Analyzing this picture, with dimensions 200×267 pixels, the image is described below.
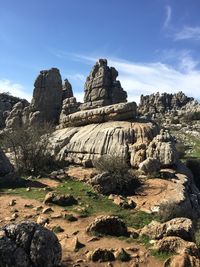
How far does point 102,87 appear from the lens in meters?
48.7

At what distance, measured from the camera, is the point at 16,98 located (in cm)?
7894

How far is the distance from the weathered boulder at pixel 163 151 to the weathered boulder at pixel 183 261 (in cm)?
1654

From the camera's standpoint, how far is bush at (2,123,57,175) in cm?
3109

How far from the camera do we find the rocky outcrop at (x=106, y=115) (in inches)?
1395

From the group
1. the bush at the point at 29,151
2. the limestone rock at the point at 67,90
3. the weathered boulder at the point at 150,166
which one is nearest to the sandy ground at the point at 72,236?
the weathered boulder at the point at 150,166

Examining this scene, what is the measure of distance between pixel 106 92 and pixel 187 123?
45.6 metres

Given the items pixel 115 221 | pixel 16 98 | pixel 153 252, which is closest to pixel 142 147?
pixel 115 221

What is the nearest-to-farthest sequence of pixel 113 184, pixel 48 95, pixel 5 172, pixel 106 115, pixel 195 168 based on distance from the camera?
pixel 113 184
pixel 5 172
pixel 106 115
pixel 195 168
pixel 48 95

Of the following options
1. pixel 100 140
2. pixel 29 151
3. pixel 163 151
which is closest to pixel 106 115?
pixel 100 140

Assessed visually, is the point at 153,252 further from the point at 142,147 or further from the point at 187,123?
the point at 187,123

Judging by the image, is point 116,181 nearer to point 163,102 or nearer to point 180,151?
point 180,151

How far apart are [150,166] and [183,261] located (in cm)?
1561

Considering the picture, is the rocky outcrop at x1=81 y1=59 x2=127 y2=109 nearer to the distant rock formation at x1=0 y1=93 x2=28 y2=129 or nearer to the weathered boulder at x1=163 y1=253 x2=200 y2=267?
the distant rock formation at x1=0 y1=93 x2=28 y2=129

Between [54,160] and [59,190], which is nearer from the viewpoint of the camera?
[59,190]
